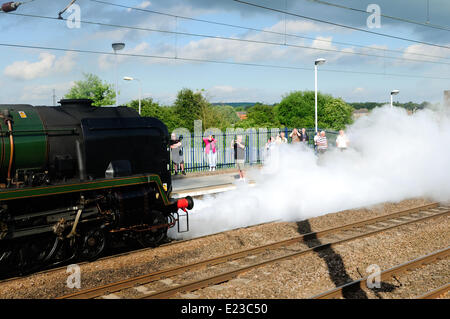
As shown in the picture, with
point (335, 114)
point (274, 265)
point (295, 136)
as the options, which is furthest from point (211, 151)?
point (335, 114)

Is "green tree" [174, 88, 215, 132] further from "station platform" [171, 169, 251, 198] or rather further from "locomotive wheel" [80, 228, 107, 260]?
"locomotive wheel" [80, 228, 107, 260]

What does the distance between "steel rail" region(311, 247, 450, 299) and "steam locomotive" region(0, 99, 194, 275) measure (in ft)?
12.7

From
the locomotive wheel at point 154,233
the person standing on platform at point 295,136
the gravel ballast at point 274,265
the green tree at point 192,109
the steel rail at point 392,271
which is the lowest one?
the gravel ballast at point 274,265

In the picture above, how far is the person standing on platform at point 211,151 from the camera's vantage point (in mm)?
19225

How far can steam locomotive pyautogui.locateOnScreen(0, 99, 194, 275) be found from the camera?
710cm

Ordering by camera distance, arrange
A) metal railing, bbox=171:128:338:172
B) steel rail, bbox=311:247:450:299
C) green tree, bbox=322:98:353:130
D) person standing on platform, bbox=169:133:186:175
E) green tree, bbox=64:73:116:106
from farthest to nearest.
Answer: green tree, bbox=322:98:353:130
green tree, bbox=64:73:116:106
metal railing, bbox=171:128:338:172
person standing on platform, bbox=169:133:186:175
steel rail, bbox=311:247:450:299

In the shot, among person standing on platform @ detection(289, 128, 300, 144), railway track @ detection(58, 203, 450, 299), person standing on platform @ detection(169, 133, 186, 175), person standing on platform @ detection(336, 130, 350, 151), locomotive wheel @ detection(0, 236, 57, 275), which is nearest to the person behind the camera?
railway track @ detection(58, 203, 450, 299)

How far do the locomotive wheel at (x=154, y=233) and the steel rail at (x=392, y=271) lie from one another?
390 centimetres

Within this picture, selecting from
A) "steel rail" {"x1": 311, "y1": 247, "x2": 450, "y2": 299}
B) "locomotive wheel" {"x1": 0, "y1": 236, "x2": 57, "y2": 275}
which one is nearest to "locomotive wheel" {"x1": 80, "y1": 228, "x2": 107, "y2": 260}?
"locomotive wheel" {"x1": 0, "y1": 236, "x2": 57, "y2": 275}

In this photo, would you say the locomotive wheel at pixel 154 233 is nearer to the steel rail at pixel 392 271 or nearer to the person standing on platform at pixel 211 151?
the steel rail at pixel 392 271

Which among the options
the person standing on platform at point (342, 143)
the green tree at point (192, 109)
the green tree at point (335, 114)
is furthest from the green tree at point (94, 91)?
the green tree at point (335, 114)

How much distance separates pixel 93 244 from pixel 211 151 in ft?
39.3
